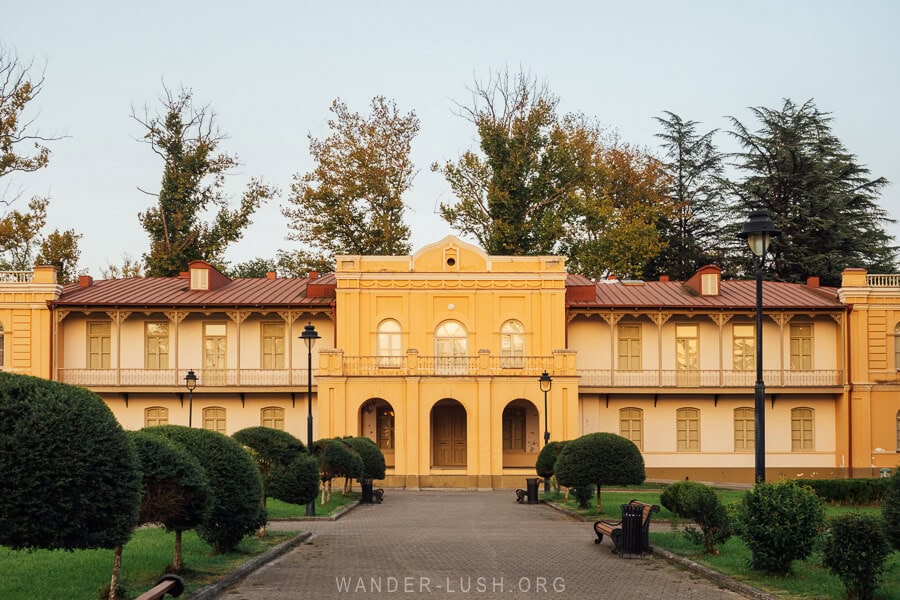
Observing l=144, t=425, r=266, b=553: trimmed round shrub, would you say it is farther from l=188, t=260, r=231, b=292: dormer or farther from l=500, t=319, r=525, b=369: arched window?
l=188, t=260, r=231, b=292: dormer

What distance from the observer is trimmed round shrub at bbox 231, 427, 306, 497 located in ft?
63.7

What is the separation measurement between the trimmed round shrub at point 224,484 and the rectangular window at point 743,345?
29903mm

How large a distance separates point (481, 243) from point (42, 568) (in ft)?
124

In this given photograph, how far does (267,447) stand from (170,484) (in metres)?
7.05

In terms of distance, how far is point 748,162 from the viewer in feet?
177

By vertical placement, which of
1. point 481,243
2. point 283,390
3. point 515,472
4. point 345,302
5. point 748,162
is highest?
point 748,162

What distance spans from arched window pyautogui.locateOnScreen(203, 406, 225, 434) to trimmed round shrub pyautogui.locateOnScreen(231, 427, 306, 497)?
2192cm

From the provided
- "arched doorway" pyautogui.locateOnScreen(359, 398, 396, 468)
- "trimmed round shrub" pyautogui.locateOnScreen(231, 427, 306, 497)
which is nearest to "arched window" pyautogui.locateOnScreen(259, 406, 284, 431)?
"arched doorway" pyautogui.locateOnScreen(359, 398, 396, 468)

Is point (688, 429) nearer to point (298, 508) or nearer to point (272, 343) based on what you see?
point (272, 343)

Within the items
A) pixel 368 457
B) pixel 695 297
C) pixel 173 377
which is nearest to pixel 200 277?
pixel 173 377

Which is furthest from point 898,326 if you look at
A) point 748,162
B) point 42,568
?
point 42,568

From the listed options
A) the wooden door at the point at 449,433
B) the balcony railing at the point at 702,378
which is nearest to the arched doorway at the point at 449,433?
the wooden door at the point at 449,433

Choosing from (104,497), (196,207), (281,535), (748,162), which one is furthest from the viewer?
(748,162)

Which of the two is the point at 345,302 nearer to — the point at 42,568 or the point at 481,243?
the point at 481,243
